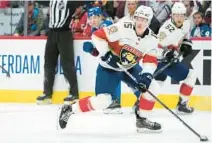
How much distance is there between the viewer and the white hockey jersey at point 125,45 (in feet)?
14.2

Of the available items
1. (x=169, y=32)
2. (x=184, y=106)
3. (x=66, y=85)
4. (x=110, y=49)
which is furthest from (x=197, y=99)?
(x=110, y=49)

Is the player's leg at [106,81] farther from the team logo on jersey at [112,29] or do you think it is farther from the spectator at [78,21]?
the spectator at [78,21]

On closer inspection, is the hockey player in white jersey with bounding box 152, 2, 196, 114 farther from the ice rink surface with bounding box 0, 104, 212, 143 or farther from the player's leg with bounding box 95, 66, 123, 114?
the player's leg with bounding box 95, 66, 123, 114

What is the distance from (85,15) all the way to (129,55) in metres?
2.76

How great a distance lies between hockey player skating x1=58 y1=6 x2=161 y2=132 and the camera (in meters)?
4.32

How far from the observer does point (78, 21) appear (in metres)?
7.00

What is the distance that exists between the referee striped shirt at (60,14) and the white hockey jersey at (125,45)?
1.99 m

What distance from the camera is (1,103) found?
6.39 metres

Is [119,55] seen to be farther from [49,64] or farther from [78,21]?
[78,21]

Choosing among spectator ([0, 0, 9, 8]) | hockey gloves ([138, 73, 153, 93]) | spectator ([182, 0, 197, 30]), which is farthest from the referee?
hockey gloves ([138, 73, 153, 93])

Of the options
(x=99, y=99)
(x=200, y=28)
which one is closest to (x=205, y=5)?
(x=200, y=28)

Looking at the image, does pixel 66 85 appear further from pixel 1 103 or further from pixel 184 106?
pixel 184 106

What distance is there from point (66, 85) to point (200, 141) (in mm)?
2660

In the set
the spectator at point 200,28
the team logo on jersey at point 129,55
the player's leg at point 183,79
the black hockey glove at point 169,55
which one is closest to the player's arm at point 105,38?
the team logo on jersey at point 129,55
